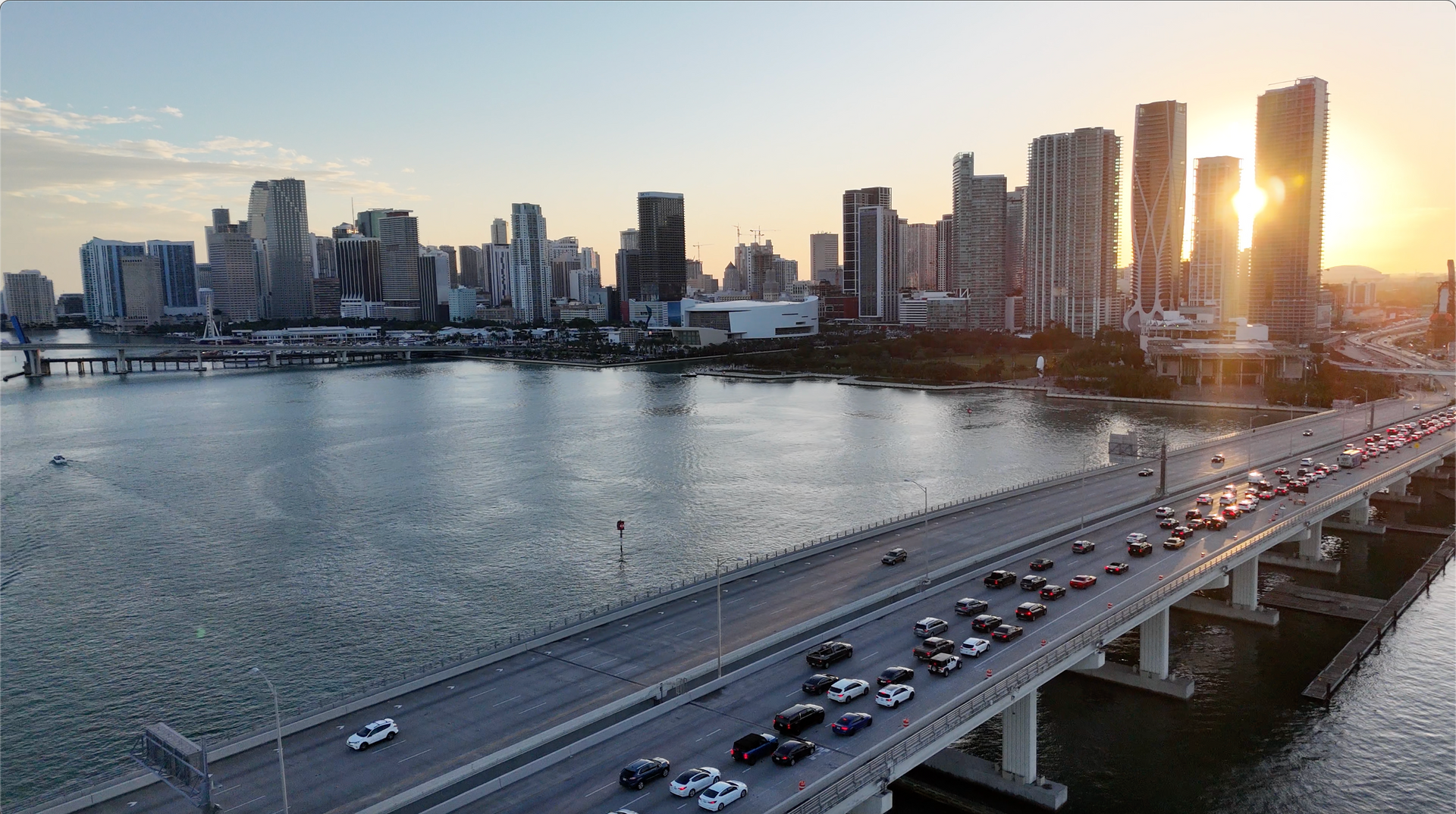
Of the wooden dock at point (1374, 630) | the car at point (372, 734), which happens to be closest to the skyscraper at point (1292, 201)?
the wooden dock at point (1374, 630)

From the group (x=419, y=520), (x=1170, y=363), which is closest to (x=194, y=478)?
(x=419, y=520)

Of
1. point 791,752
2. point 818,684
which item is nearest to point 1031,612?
point 818,684

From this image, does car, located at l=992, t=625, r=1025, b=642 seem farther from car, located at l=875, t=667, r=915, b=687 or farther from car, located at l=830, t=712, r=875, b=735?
car, located at l=830, t=712, r=875, b=735

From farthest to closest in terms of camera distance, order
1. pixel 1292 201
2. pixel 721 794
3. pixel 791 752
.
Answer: pixel 1292 201
pixel 791 752
pixel 721 794

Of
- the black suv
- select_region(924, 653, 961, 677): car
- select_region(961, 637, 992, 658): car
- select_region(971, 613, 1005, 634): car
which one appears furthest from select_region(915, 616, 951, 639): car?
the black suv

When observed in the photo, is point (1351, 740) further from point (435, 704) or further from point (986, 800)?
point (435, 704)

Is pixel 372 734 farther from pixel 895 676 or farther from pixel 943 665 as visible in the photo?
pixel 943 665

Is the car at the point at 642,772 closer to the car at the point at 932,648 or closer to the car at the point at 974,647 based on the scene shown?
the car at the point at 932,648
